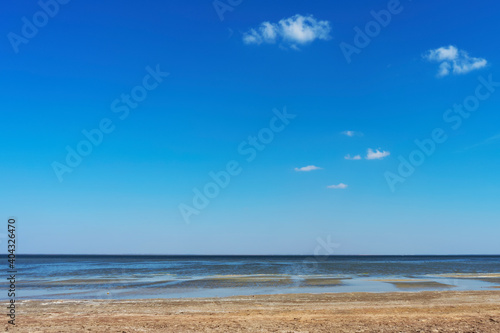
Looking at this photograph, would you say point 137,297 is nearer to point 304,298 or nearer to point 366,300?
point 304,298

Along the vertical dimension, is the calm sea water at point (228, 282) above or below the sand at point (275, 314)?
below

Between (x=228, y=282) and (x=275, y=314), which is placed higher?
(x=275, y=314)

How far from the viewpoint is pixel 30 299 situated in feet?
92.7

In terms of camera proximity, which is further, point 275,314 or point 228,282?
point 228,282

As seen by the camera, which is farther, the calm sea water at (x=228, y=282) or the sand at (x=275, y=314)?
the calm sea water at (x=228, y=282)

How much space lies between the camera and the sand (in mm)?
16375

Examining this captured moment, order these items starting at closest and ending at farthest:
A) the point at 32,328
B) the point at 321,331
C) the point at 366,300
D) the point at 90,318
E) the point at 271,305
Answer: the point at 321,331 < the point at 32,328 < the point at 90,318 < the point at 271,305 < the point at 366,300

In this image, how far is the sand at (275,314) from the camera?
16375 millimetres

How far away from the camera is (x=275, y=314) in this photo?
1995 centimetres

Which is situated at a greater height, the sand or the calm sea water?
the sand

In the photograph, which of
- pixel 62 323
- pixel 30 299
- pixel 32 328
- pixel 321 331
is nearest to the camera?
pixel 321 331

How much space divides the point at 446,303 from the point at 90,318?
2092 centimetres

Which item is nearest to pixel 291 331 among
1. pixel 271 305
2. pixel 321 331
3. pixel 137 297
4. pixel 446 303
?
pixel 321 331

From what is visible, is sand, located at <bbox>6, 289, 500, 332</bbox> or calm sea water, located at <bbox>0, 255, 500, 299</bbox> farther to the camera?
calm sea water, located at <bbox>0, 255, 500, 299</bbox>
